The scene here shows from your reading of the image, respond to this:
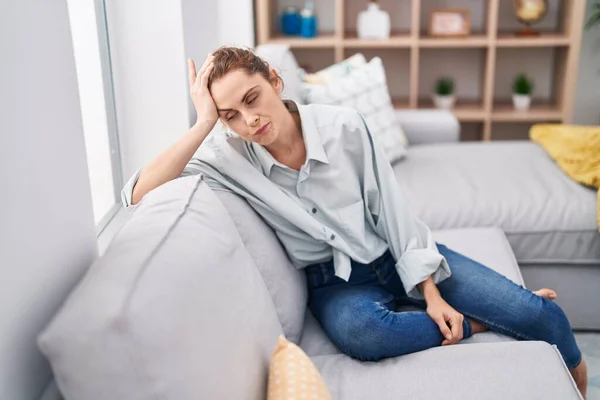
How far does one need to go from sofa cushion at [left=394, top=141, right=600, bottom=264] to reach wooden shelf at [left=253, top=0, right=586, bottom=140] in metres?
1.05

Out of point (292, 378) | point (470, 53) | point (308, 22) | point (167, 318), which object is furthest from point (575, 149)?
point (167, 318)

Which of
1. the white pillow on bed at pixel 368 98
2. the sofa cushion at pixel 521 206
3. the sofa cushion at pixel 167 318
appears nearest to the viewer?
the sofa cushion at pixel 167 318

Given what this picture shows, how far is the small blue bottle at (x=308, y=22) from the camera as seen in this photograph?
3520mm

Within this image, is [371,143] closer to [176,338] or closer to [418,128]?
[176,338]

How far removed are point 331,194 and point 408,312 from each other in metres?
0.32

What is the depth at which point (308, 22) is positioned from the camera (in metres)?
3.53

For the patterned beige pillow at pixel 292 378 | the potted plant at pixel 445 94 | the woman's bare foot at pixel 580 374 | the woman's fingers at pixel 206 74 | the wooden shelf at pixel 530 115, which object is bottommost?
the woman's bare foot at pixel 580 374

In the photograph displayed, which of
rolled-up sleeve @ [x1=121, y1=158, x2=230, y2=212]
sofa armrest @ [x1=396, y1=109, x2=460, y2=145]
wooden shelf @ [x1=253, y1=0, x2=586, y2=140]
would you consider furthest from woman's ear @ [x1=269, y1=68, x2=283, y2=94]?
wooden shelf @ [x1=253, y1=0, x2=586, y2=140]

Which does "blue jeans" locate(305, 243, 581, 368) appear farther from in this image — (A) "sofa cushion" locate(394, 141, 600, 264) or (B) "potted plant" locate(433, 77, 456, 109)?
(B) "potted plant" locate(433, 77, 456, 109)

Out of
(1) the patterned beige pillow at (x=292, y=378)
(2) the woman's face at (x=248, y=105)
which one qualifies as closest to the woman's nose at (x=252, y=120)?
(2) the woman's face at (x=248, y=105)

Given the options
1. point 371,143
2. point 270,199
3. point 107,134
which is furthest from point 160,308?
point 107,134

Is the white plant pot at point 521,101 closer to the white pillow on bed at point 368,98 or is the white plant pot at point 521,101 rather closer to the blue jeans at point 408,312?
the white pillow on bed at point 368,98

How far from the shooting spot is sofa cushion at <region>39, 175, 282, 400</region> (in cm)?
95

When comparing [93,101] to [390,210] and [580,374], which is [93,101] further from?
[580,374]
